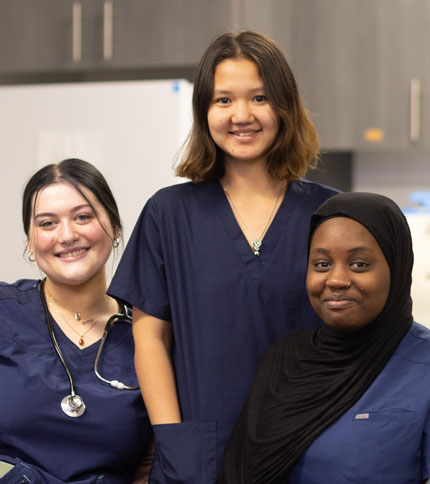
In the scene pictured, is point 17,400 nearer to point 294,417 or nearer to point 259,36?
point 294,417

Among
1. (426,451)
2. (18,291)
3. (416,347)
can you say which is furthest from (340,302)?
(18,291)

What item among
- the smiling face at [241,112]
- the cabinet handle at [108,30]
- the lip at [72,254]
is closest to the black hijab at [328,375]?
the smiling face at [241,112]

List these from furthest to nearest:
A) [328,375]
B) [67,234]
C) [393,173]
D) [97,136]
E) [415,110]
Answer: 1. [393,173]
2. [415,110]
3. [97,136]
4. [67,234]
5. [328,375]

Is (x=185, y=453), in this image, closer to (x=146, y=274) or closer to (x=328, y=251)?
(x=146, y=274)

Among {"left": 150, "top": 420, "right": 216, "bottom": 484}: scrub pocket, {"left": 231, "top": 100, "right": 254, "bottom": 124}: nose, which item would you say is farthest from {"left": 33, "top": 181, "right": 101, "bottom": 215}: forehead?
{"left": 150, "top": 420, "right": 216, "bottom": 484}: scrub pocket

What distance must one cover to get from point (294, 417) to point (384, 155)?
222 centimetres

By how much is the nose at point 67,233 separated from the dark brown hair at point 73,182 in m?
0.06

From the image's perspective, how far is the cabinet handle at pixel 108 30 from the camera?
9.18 feet

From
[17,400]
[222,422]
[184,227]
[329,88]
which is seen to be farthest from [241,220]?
[329,88]

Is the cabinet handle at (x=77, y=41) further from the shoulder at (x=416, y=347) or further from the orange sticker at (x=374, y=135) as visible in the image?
the shoulder at (x=416, y=347)

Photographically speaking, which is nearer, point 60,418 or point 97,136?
point 60,418

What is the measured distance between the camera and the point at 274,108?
4.60 ft

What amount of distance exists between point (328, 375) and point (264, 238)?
320 millimetres

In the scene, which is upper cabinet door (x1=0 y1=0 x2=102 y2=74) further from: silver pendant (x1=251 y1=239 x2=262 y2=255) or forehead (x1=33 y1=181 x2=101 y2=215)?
silver pendant (x1=251 y1=239 x2=262 y2=255)
